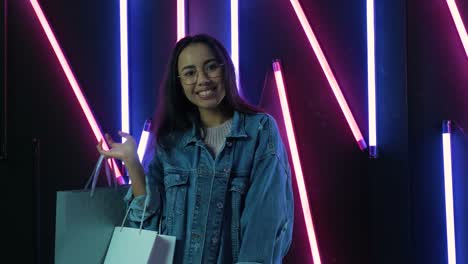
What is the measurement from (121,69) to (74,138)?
1.27 ft

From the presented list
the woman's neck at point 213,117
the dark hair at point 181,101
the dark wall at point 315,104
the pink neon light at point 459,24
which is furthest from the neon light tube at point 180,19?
the pink neon light at point 459,24

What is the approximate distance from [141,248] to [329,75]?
109cm

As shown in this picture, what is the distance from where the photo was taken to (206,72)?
50.6 inches

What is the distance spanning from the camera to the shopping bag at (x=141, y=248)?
119 cm

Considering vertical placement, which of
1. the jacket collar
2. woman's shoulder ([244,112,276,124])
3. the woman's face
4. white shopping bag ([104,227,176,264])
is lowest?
white shopping bag ([104,227,176,264])

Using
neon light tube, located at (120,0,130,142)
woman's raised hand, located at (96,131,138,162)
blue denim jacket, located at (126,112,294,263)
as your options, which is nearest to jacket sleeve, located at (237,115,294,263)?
blue denim jacket, located at (126,112,294,263)

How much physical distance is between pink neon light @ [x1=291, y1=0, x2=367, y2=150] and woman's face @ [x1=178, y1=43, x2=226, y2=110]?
68cm

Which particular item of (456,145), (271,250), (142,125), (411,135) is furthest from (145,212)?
(456,145)

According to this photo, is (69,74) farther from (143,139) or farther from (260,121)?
(260,121)

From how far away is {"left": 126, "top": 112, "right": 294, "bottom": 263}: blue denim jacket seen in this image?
1.17 metres

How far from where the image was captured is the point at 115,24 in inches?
76.5

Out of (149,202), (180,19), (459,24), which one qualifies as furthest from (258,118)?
(459,24)

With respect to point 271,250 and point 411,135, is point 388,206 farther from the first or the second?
point 271,250

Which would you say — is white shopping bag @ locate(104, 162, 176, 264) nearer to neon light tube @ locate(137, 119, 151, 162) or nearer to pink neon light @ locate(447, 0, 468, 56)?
neon light tube @ locate(137, 119, 151, 162)
